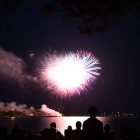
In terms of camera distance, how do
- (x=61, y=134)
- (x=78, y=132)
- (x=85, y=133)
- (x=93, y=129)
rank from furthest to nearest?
(x=61, y=134), (x=78, y=132), (x=85, y=133), (x=93, y=129)

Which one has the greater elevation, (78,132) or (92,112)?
(92,112)

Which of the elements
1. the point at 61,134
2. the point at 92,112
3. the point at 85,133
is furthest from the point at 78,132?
the point at 92,112

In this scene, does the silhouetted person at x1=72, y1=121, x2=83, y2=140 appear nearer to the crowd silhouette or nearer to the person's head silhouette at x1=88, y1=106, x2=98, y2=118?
the crowd silhouette

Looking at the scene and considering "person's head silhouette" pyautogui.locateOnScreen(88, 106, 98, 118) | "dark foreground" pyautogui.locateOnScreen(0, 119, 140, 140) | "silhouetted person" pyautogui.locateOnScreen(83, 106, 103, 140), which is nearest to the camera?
"silhouetted person" pyautogui.locateOnScreen(83, 106, 103, 140)

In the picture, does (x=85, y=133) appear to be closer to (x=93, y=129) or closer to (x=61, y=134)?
(x=93, y=129)

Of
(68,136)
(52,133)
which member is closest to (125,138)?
(68,136)

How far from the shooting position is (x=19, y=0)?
32.3 feet

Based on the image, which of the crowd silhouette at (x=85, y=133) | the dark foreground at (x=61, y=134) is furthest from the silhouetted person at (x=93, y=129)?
the dark foreground at (x=61, y=134)

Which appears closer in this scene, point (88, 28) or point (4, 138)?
point (88, 28)

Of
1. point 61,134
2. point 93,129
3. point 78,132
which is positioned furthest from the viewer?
point 61,134

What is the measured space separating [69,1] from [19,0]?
1176 millimetres

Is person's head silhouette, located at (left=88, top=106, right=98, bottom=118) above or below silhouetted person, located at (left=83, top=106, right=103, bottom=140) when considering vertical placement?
above

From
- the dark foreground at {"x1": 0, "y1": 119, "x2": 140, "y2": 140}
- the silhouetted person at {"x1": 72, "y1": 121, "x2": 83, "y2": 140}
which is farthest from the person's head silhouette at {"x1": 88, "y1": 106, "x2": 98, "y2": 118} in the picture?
the silhouetted person at {"x1": 72, "y1": 121, "x2": 83, "y2": 140}

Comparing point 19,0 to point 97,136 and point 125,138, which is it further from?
point 125,138
